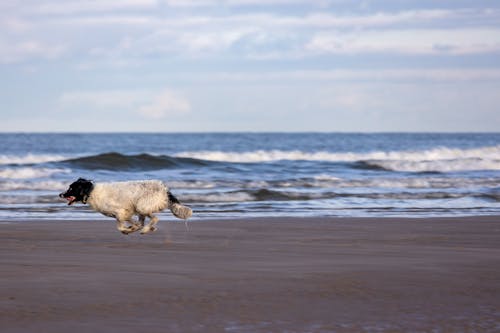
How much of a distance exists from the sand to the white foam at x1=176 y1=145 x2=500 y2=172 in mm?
22479

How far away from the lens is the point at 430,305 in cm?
648

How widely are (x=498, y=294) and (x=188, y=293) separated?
2649 millimetres

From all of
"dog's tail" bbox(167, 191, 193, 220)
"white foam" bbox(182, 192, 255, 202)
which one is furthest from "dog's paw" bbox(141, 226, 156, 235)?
"white foam" bbox(182, 192, 255, 202)

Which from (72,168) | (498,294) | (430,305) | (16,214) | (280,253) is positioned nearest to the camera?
(430,305)

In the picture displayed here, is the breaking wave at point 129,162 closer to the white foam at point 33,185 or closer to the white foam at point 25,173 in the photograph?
the white foam at point 25,173

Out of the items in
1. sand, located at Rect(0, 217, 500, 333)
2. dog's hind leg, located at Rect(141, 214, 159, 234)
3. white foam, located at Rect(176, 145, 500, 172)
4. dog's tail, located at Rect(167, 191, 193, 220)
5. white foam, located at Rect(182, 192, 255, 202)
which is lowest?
sand, located at Rect(0, 217, 500, 333)

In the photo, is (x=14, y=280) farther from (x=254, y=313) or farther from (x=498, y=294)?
(x=498, y=294)

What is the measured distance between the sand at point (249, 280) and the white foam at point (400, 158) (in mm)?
22479

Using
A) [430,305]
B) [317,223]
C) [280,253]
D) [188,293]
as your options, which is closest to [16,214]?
[317,223]

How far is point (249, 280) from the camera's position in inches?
296

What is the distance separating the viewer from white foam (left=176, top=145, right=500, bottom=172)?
33938mm

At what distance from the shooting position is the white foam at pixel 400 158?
111 feet

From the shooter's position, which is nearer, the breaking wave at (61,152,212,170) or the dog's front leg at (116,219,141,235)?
the dog's front leg at (116,219,141,235)

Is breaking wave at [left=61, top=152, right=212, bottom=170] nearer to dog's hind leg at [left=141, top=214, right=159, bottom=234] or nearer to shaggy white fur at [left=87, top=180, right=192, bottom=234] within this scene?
dog's hind leg at [left=141, top=214, right=159, bottom=234]
